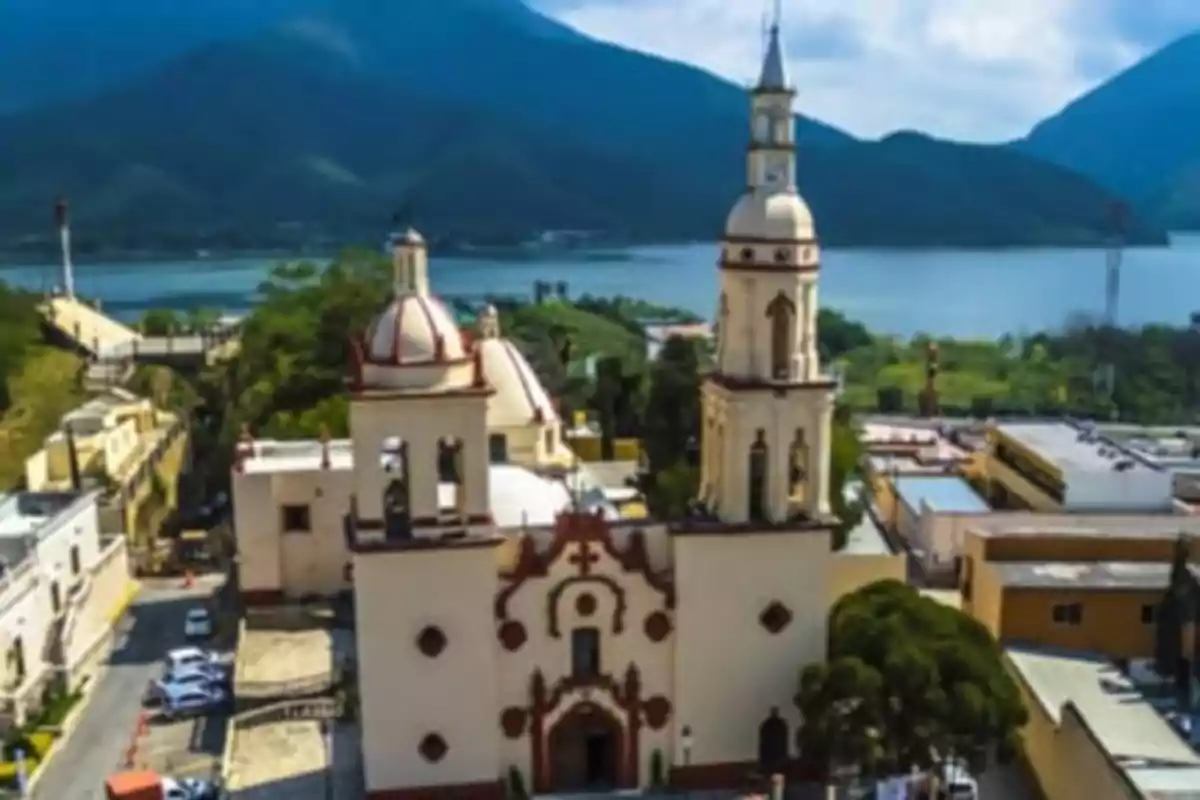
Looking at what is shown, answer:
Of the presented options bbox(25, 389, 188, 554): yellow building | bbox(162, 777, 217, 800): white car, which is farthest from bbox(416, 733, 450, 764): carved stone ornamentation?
bbox(25, 389, 188, 554): yellow building

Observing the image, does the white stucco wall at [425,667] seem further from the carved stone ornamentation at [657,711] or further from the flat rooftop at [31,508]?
the flat rooftop at [31,508]

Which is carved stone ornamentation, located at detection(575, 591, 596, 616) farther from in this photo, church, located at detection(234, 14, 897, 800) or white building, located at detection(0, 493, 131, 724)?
white building, located at detection(0, 493, 131, 724)

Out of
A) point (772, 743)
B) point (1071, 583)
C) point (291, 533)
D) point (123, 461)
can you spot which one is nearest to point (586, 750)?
point (772, 743)

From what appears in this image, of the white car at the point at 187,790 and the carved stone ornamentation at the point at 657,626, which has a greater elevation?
the carved stone ornamentation at the point at 657,626

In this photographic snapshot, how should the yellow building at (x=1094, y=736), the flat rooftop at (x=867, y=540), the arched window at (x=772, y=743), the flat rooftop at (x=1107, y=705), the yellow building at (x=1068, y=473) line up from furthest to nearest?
the yellow building at (x=1068, y=473)
the flat rooftop at (x=867, y=540)
the arched window at (x=772, y=743)
the flat rooftop at (x=1107, y=705)
the yellow building at (x=1094, y=736)

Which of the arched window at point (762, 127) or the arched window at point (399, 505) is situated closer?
the arched window at point (399, 505)

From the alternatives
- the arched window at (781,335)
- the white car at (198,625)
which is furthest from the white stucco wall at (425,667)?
the white car at (198,625)

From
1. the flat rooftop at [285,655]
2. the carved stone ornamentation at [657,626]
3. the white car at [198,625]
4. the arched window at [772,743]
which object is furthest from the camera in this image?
the white car at [198,625]

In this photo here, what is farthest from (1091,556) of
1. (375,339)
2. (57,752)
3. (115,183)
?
(115,183)
